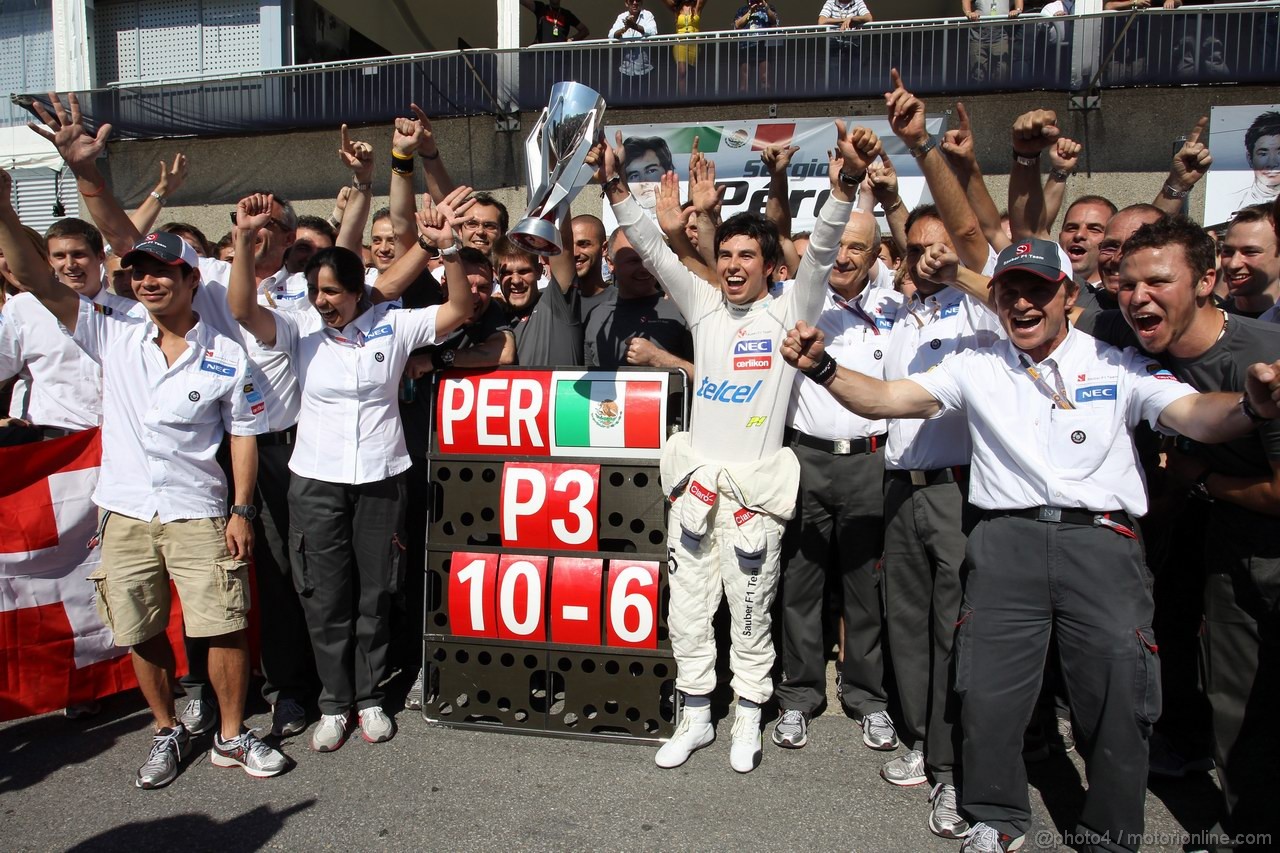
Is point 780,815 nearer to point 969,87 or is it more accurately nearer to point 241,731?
point 241,731

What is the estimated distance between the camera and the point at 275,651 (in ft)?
13.8

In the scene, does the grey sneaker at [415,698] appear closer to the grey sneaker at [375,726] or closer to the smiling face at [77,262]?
the grey sneaker at [375,726]

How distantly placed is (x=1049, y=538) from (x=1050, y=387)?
0.51m

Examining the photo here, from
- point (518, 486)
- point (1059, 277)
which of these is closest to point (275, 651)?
point (518, 486)

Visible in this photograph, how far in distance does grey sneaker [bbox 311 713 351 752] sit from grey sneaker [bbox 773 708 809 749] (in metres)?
1.99

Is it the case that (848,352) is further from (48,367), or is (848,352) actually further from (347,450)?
(48,367)

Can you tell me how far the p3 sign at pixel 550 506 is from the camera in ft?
13.3

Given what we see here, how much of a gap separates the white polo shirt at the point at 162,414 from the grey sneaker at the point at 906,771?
310cm

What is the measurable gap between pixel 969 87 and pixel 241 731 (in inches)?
341

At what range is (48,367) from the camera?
441 centimetres

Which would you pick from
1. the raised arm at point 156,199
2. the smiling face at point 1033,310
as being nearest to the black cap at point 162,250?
the raised arm at point 156,199

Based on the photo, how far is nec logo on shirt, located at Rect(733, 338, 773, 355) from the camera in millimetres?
3705

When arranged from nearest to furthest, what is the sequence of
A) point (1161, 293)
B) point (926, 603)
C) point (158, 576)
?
point (1161, 293) → point (926, 603) → point (158, 576)

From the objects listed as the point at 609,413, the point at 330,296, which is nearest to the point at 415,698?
the point at 609,413
